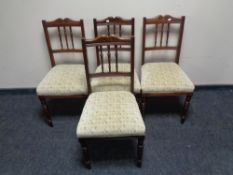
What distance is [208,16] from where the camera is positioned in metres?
2.01

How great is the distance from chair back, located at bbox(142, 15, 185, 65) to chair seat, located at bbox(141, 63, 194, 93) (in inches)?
8.8

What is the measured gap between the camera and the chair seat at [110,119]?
54.7 inches

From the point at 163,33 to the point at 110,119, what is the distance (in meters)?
1.13

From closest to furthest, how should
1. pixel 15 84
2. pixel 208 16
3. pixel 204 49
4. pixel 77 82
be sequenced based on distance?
pixel 77 82, pixel 208 16, pixel 204 49, pixel 15 84

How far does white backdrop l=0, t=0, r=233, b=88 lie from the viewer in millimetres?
1931

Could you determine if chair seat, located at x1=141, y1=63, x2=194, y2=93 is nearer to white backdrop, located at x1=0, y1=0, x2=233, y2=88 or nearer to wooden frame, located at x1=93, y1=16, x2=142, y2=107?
wooden frame, located at x1=93, y1=16, x2=142, y2=107

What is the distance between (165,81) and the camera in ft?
6.00

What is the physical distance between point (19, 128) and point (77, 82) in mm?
809

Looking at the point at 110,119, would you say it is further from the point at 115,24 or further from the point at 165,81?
the point at 115,24

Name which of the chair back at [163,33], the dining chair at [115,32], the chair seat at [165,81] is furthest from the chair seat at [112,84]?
the chair back at [163,33]

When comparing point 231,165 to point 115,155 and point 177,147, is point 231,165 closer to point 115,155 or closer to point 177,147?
point 177,147

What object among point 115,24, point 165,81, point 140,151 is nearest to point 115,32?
point 115,24

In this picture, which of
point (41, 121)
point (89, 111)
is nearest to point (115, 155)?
A: point (89, 111)

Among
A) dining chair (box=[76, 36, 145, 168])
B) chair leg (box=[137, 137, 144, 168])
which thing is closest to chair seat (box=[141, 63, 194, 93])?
dining chair (box=[76, 36, 145, 168])
